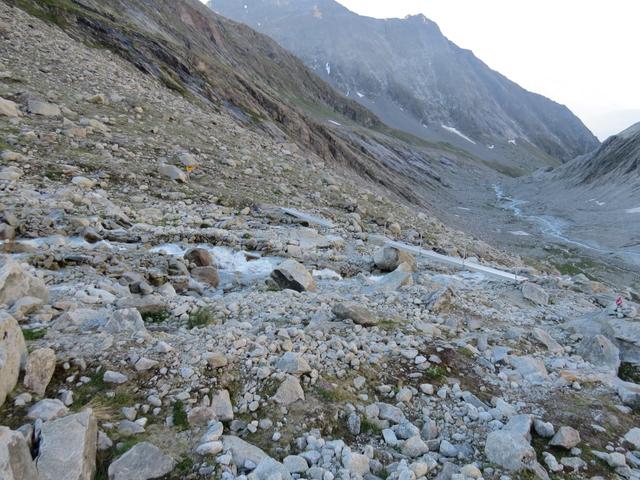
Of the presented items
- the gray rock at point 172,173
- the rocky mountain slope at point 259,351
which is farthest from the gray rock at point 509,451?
the gray rock at point 172,173

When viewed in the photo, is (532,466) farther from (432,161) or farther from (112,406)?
(432,161)

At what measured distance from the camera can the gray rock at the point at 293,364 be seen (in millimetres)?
5582

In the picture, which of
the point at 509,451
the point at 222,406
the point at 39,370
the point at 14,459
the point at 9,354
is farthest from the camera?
the point at 222,406

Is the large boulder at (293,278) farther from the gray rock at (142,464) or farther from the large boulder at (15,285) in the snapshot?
the gray rock at (142,464)

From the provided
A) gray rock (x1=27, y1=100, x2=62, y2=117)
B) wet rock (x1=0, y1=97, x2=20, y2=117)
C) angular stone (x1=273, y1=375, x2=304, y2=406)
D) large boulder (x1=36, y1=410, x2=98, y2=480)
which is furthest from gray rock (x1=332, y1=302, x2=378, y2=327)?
gray rock (x1=27, y1=100, x2=62, y2=117)

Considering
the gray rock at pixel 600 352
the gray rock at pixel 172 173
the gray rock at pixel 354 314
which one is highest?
the gray rock at pixel 600 352

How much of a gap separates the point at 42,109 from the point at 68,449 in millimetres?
18166

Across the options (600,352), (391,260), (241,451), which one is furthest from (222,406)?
(391,260)

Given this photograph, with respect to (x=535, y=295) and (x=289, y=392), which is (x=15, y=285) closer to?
(x=289, y=392)

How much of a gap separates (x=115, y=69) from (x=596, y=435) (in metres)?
32.9

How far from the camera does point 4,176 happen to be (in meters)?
12.1

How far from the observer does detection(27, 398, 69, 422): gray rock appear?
13.1 feet

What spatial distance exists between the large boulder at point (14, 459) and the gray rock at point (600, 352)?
27.8ft

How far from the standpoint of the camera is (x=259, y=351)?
589cm
